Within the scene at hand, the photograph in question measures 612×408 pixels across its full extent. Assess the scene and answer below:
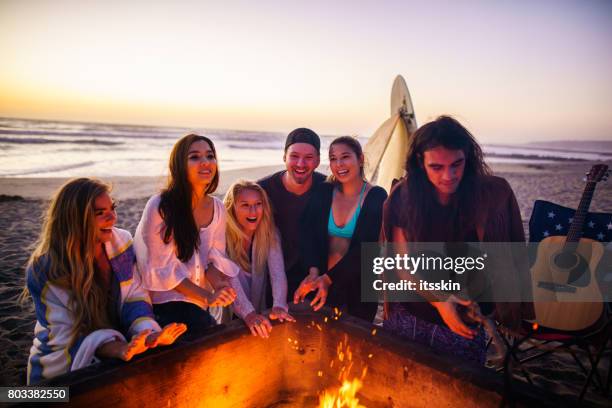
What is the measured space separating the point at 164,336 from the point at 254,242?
118cm

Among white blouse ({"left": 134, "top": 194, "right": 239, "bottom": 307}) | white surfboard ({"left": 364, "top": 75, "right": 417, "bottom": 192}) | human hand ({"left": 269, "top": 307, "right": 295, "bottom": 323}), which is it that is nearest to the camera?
human hand ({"left": 269, "top": 307, "right": 295, "bottom": 323})

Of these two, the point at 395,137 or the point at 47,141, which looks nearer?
the point at 395,137

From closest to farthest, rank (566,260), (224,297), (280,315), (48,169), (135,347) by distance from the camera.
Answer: (135,347) < (280,315) < (224,297) < (566,260) < (48,169)

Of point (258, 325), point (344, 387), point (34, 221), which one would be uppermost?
point (258, 325)

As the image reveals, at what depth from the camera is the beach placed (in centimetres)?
321

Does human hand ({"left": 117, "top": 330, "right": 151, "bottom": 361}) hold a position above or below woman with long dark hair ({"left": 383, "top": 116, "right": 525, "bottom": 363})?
below

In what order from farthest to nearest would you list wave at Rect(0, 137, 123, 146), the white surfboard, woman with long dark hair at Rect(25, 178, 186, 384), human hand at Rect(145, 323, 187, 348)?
wave at Rect(0, 137, 123, 146) < the white surfboard < woman with long dark hair at Rect(25, 178, 186, 384) < human hand at Rect(145, 323, 187, 348)

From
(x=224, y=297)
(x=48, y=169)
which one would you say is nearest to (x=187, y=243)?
(x=224, y=297)

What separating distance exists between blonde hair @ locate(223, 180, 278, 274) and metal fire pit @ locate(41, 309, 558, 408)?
727 millimetres

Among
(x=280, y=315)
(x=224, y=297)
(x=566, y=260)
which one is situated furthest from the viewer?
(x=566, y=260)

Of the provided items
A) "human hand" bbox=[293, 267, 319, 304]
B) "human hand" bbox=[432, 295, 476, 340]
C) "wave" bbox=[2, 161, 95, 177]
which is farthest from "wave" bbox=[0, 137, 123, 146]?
"human hand" bbox=[432, 295, 476, 340]

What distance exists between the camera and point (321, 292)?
2.49 meters

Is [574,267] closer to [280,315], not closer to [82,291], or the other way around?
[280,315]

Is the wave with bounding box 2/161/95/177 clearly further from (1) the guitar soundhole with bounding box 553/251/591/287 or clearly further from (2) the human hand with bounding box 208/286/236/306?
(1) the guitar soundhole with bounding box 553/251/591/287
